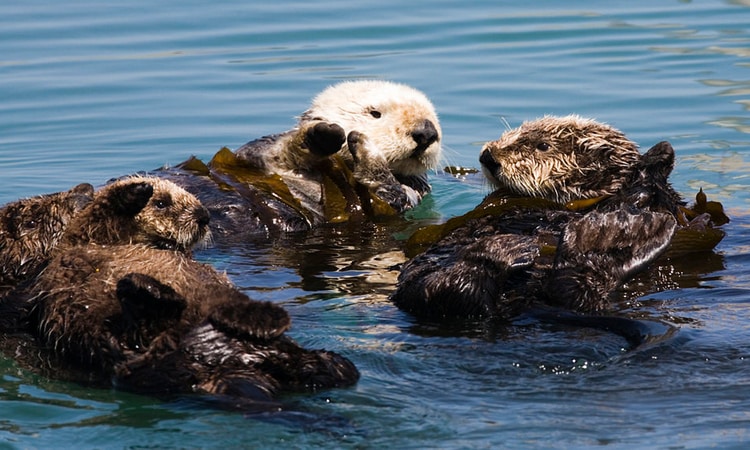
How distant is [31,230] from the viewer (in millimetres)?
5262

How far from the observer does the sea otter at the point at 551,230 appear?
16.3ft

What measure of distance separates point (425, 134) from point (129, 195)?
263cm

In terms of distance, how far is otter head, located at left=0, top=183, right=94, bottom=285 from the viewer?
5176mm

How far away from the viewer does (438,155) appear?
7637mm

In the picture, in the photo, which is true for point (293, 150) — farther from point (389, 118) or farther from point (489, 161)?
point (489, 161)

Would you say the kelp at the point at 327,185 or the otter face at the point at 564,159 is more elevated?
the otter face at the point at 564,159

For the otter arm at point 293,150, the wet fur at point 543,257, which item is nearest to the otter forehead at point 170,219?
the wet fur at point 543,257

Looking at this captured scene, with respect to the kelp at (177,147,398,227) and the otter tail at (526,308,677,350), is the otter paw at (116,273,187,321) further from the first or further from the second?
the kelp at (177,147,398,227)

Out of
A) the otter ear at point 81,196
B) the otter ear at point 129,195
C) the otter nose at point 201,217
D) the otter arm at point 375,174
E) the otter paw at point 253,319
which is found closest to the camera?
the otter paw at point 253,319

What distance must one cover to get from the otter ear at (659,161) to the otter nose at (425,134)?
5.94ft

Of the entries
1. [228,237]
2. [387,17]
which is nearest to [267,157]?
[228,237]

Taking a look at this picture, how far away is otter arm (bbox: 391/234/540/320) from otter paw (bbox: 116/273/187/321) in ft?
3.87

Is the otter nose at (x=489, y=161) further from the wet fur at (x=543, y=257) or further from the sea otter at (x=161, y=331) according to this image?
the sea otter at (x=161, y=331)

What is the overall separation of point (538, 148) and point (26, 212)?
8.33 ft
